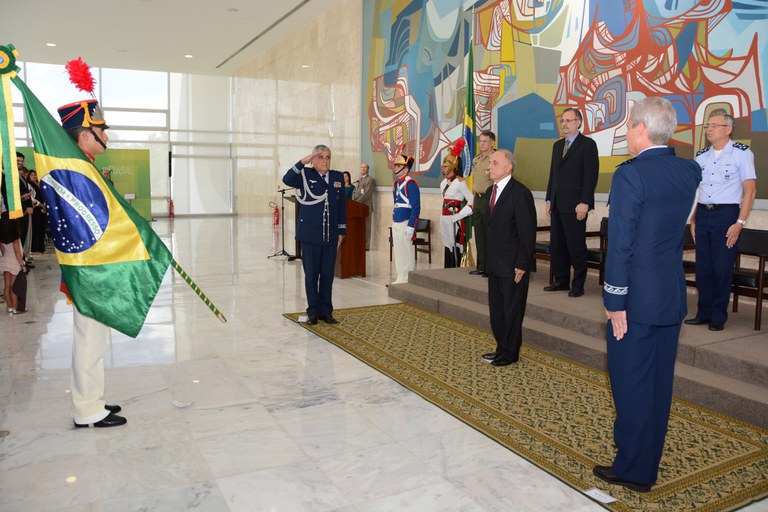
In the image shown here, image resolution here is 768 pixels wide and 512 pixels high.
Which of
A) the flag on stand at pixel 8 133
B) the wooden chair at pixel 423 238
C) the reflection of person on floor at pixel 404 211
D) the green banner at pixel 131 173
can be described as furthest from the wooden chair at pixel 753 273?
the green banner at pixel 131 173

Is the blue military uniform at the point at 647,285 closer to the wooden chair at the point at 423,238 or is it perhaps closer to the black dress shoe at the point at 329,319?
the black dress shoe at the point at 329,319

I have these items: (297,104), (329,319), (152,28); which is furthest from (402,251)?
(152,28)

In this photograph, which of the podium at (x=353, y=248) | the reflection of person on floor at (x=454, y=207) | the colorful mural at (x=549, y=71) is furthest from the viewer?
the podium at (x=353, y=248)

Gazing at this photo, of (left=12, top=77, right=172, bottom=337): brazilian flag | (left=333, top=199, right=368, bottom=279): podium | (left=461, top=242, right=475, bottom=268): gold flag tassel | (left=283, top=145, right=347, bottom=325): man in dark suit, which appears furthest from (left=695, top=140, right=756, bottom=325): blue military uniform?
(left=333, top=199, right=368, bottom=279): podium

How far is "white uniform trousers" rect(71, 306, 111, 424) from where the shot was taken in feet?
10.8

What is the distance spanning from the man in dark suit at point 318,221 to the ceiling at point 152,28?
321 inches

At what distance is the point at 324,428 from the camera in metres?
3.44

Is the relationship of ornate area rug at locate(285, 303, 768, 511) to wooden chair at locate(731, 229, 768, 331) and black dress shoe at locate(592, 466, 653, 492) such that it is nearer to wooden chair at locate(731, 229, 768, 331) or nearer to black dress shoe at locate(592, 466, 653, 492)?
black dress shoe at locate(592, 466, 653, 492)

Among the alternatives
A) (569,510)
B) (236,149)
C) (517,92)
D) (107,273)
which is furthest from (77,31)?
(569,510)

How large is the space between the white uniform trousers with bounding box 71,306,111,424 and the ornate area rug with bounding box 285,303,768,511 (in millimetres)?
1890

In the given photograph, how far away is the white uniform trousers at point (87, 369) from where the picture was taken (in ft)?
10.8

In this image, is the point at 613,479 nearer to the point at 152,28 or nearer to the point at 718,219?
the point at 718,219

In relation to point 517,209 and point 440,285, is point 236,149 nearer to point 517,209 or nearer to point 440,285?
point 440,285

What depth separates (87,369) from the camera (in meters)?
3.33
